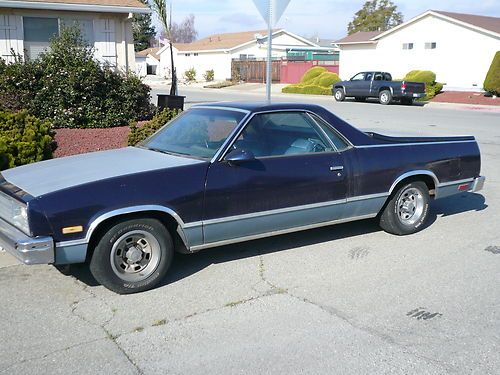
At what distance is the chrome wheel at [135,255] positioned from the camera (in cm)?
446

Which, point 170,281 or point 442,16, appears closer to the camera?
point 170,281

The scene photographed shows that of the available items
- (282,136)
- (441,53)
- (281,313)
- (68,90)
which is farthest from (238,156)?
(441,53)

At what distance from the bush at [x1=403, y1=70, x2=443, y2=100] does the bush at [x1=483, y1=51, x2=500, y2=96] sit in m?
3.18

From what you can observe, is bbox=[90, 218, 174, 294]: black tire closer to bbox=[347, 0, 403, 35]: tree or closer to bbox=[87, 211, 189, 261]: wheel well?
bbox=[87, 211, 189, 261]: wheel well

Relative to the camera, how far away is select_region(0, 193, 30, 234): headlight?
4.25 m

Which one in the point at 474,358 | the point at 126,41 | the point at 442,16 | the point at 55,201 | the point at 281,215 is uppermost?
the point at 442,16

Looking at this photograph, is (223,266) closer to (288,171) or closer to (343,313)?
(288,171)

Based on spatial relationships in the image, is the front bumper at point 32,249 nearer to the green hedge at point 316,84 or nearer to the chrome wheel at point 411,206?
the chrome wheel at point 411,206

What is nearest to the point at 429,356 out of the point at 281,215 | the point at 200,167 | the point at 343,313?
the point at 343,313

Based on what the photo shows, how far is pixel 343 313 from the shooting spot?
4230mm

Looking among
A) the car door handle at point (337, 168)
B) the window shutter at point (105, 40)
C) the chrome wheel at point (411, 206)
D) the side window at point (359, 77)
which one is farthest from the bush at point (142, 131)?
the side window at point (359, 77)

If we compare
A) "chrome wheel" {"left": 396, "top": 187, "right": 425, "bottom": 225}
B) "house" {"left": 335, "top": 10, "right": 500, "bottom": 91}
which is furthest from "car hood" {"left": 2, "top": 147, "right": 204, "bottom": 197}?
"house" {"left": 335, "top": 10, "right": 500, "bottom": 91}

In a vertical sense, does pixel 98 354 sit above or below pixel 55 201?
below

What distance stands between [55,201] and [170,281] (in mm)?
1246
